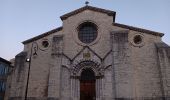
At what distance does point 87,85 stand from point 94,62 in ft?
7.32

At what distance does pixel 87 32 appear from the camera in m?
21.6

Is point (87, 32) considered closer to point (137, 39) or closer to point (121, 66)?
point (137, 39)

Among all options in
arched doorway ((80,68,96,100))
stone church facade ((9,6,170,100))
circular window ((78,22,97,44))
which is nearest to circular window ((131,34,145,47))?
stone church facade ((9,6,170,100))


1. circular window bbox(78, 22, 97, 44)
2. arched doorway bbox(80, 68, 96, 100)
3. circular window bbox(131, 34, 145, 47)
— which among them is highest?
circular window bbox(78, 22, 97, 44)

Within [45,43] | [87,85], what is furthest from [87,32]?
[87,85]

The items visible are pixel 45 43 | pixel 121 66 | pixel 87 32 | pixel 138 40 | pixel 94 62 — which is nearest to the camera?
pixel 121 66

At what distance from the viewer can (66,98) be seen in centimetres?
1886

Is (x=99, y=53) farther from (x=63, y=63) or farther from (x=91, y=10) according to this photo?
(x=91, y=10)

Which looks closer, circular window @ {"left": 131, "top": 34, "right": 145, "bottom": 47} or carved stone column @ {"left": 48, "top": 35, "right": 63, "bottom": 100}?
carved stone column @ {"left": 48, "top": 35, "right": 63, "bottom": 100}

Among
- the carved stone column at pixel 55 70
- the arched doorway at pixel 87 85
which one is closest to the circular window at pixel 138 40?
the arched doorway at pixel 87 85

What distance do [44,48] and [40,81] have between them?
3396 mm

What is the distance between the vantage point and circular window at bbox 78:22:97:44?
21.1m

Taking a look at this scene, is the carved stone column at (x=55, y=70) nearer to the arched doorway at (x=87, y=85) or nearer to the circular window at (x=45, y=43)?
the circular window at (x=45, y=43)

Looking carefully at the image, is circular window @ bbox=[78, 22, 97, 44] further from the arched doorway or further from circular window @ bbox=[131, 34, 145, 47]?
circular window @ bbox=[131, 34, 145, 47]
